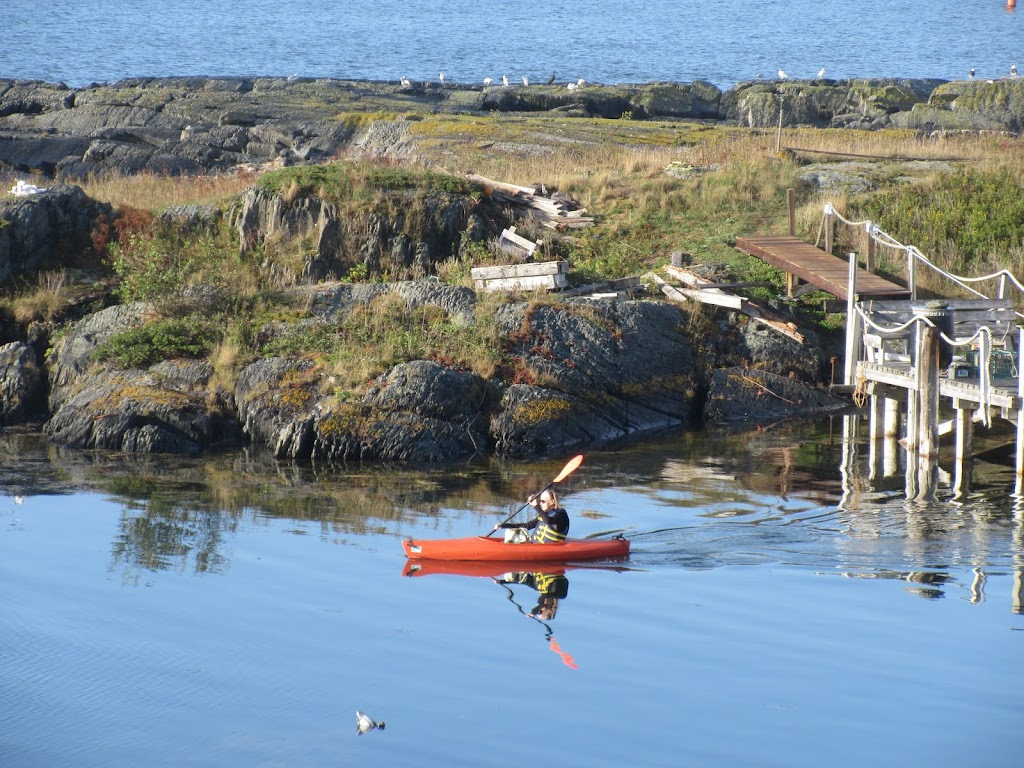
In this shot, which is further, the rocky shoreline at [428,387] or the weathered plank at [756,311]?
the weathered plank at [756,311]

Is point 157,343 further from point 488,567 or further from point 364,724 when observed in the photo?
point 364,724

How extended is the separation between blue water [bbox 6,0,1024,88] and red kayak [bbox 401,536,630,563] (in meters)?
86.3

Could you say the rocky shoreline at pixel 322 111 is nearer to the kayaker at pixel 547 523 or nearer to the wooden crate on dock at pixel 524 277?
the wooden crate on dock at pixel 524 277

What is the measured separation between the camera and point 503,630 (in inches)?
493

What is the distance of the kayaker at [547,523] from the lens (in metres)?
15.1

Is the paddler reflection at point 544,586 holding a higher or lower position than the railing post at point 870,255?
lower

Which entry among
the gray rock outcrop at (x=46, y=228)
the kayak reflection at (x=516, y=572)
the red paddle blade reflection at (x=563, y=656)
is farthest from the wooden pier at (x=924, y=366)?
the gray rock outcrop at (x=46, y=228)

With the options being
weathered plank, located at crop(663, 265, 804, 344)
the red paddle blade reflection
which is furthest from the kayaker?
weathered plank, located at crop(663, 265, 804, 344)

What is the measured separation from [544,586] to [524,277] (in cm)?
1163

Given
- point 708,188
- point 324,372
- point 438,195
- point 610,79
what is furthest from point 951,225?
point 610,79

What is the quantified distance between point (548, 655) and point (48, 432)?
537 inches

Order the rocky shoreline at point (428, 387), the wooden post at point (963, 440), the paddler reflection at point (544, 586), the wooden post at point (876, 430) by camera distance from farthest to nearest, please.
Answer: the rocky shoreline at point (428, 387) → the wooden post at point (876, 430) → the wooden post at point (963, 440) → the paddler reflection at point (544, 586)

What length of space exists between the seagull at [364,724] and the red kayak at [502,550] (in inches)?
187

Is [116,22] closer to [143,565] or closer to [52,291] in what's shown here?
[52,291]
